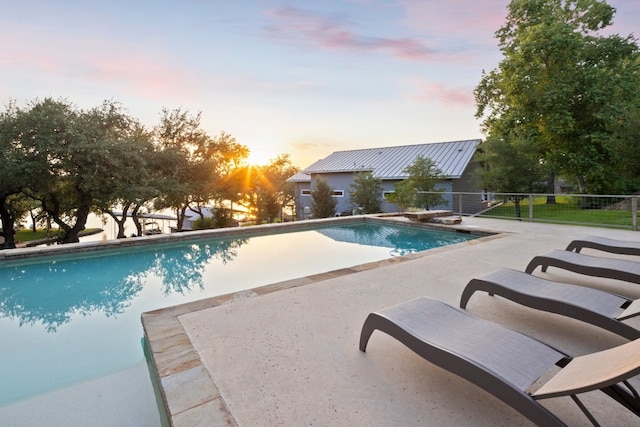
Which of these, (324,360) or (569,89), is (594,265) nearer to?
(324,360)

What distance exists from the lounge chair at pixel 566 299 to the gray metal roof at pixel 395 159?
15166 millimetres

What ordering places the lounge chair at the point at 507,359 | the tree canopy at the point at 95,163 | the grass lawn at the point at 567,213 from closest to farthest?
1. the lounge chair at the point at 507,359
2. the grass lawn at the point at 567,213
3. the tree canopy at the point at 95,163

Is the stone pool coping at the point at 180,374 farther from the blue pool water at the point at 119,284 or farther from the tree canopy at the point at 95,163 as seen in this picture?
the tree canopy at the point at 95,163

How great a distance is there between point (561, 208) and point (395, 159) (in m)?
12.6

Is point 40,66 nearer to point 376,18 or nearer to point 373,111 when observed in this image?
point 376,18

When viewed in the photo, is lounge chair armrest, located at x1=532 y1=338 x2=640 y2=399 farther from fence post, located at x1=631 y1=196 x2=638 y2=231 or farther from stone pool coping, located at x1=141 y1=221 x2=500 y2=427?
fence post, located at x1=631 y1=196 x2=638 y2=231

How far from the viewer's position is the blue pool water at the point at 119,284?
11.8 feet

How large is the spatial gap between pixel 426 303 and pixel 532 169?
43.5ft

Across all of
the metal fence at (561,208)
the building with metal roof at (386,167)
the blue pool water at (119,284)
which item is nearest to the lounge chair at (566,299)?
the blue pool water at (119,284)

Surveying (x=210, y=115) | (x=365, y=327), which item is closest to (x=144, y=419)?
(x=365, y=327)

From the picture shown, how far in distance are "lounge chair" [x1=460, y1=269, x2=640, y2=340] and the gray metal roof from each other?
1517cm

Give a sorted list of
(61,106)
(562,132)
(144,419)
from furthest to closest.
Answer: (562,132), (61,106), (144,419)

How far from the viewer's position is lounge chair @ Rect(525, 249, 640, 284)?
3.81 m

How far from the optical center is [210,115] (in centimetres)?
2136
